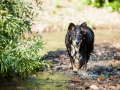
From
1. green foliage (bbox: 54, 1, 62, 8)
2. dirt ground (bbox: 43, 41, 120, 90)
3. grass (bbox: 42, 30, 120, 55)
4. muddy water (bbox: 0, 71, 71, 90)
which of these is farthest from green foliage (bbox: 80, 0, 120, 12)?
muddy water (bbox: 0, 71, 71, 90)

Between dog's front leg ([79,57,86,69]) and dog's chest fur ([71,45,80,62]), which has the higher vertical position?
dog's chest fur ([71,45,80,62])

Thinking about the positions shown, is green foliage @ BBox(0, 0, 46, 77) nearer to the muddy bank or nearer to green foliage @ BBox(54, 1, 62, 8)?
the muddy bank

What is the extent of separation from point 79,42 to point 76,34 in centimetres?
25

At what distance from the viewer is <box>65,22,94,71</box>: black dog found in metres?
8.79

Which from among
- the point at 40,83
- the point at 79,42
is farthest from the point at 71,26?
the point at 40,83

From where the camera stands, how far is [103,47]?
14031 mm

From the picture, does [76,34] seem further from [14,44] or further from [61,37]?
[61,37]

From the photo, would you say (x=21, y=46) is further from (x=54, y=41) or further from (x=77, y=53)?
(x=54, y=41)

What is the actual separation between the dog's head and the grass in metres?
4.62

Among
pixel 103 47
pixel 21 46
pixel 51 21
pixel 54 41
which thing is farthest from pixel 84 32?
pixel 51 21

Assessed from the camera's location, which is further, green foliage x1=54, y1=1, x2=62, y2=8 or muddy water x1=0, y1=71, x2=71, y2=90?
green foliage x1=54, y1=1, x2=62, y2=8

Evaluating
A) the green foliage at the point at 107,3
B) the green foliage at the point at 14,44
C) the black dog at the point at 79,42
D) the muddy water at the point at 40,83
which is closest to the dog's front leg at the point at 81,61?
the black dog at the point at 79,42

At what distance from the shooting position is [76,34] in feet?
28.6

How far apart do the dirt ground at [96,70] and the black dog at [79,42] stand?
387mm
